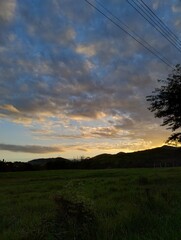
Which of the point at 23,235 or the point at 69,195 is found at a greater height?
the point at 69,195

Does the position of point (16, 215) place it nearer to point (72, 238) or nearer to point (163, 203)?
point (163, 203)

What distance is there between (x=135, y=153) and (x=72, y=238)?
176997 mm

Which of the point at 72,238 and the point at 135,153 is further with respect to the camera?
the point at 135,153

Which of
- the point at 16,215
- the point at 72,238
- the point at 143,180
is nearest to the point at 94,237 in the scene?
the point at 72,238

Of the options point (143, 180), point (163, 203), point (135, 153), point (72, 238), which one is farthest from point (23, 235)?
point (135, 153)

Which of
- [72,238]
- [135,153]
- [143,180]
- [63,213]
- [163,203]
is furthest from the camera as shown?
[135,153]

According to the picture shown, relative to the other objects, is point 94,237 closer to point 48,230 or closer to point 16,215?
point 48,230

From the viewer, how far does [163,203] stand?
14766 mm

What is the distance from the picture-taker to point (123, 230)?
10.1m

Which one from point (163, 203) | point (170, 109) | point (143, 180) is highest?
point (170, 109)

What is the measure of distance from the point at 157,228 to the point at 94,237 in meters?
1.59

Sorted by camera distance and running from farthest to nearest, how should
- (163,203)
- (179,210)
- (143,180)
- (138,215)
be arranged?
(143,180), (163,203), (179,210), (138,215)

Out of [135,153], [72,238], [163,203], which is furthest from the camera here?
[135,153]

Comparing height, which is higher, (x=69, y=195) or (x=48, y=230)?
(x=69, y=195)
